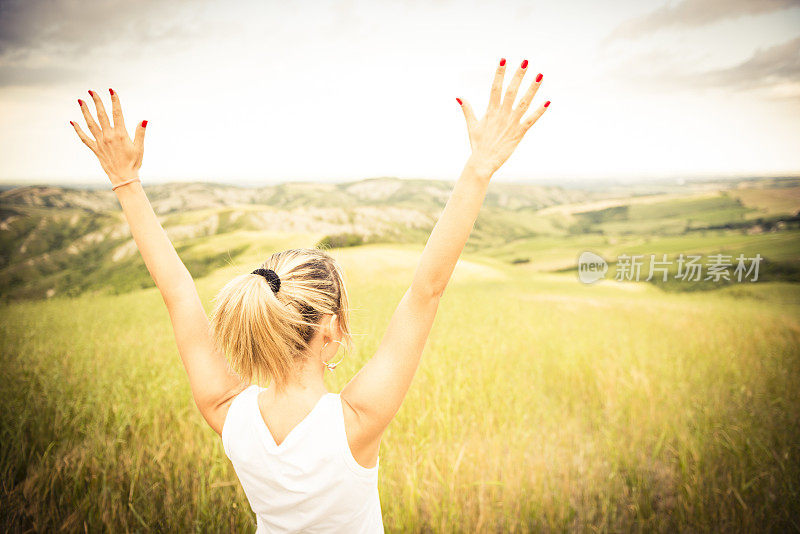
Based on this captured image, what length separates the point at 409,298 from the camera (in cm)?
113

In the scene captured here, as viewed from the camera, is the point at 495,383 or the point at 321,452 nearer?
the point at 321,452

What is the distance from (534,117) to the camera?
1.18 m

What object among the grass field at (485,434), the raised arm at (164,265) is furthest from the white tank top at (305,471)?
the grass field at (485,434)

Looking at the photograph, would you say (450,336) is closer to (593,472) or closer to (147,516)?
(593,472)

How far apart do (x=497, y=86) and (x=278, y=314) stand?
95cm

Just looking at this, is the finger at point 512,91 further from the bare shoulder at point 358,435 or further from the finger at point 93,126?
the finger at point 93,126

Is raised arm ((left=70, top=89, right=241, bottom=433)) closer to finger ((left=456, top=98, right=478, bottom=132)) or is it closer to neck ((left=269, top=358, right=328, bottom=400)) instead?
neck ((left=269, top=358, right=328, bottom=400))

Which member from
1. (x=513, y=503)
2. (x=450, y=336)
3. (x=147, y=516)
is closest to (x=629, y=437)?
(x=513, y=503)

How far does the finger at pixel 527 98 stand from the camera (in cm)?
113

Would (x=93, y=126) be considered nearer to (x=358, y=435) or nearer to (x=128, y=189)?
(x=128, y=189)

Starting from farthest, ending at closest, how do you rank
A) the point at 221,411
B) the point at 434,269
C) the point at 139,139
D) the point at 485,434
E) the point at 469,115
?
the point at 485,434, the point at 139,139, the point at 221,411, the point at 469,115, the point at 434,269

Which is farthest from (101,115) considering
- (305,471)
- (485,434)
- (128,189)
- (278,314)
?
(485,434)

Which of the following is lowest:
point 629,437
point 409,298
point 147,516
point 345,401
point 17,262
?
point 629,437

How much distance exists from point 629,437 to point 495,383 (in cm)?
150
